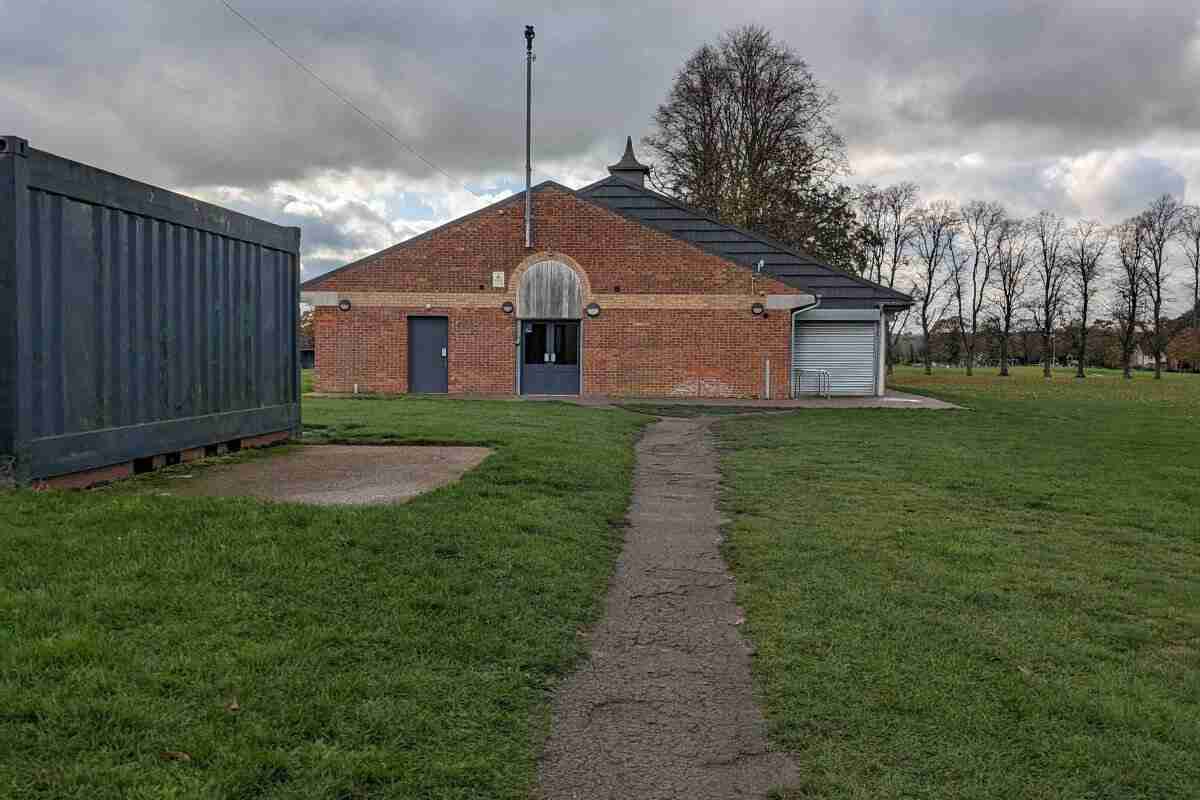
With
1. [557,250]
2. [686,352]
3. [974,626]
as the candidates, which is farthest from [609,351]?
[974,626]

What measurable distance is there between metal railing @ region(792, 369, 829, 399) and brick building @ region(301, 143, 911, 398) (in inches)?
58.6

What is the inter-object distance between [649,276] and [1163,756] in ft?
70.9

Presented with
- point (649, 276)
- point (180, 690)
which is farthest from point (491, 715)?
point (649, 276)

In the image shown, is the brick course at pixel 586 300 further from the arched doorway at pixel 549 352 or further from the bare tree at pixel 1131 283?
the bare tree at pixel 1131 283

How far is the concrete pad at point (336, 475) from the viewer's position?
7250 millimetres

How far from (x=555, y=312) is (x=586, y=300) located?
892 mm

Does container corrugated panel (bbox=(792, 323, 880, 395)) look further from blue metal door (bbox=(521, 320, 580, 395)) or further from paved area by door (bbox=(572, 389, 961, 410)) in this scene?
blue metal door (bbox=(521, 320, 580, 395))

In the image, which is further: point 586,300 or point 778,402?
point 586,300

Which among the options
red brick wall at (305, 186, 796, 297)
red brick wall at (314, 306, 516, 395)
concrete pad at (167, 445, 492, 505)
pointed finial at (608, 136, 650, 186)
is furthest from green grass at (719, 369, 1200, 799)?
pointed finial at (608, 136, 650, 186)

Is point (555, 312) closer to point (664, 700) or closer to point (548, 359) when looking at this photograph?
point (548, 359)

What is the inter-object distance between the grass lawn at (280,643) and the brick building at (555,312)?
58.3 feet

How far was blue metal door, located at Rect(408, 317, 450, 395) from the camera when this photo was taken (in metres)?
25.2

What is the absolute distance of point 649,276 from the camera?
2453cm

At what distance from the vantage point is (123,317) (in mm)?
7676
